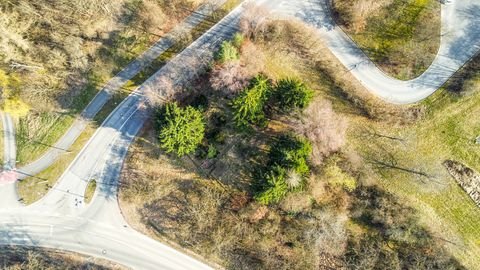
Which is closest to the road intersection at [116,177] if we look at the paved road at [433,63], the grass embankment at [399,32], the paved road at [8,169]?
the paved road at [433,63]

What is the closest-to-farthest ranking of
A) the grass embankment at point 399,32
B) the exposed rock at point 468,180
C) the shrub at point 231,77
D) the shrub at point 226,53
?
the shrub at point 226,53 → the shrub at point 231,77 → the exposed rock at point 468,180 → the grass embankment at point 399,32

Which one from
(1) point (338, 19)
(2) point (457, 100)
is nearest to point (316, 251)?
(2) point (457, 100)

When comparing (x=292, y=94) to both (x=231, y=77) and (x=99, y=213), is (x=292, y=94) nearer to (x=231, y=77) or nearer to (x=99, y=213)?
(x=231, y=77)

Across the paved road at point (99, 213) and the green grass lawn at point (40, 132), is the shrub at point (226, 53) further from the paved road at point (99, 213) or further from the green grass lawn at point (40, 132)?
the green grass lawn at point (40, 132)

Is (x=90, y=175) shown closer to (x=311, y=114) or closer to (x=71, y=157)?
(x=71, y=157)

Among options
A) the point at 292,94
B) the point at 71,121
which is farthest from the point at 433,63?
the point at 71,121
